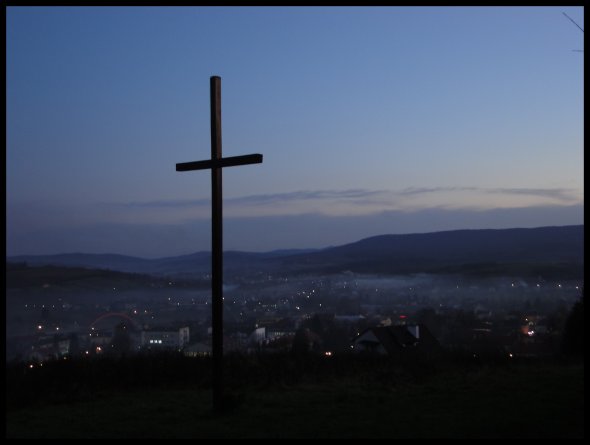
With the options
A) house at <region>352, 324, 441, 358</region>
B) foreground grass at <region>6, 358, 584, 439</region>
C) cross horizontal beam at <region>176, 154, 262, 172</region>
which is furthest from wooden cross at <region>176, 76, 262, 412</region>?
house at <region>352, 324, 441, 358</region>

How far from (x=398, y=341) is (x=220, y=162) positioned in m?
9.34

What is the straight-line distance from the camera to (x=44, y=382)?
12.4 m

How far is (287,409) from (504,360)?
7.47m

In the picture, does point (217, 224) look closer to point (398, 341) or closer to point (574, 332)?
point (398, 341)

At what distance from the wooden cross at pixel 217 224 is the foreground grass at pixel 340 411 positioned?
58 centimetres

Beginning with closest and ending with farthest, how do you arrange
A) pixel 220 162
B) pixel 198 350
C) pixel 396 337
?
pixel 220 162
pixel 198 350
pixel 396 337

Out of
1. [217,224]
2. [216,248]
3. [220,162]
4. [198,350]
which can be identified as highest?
[220,162]

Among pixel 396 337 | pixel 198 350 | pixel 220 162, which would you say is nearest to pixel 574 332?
pixel 396 337

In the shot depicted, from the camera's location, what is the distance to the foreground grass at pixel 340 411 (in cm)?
902

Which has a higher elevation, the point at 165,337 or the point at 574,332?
the point at 165,337

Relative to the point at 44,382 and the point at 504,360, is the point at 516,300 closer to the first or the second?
the point at 504,360

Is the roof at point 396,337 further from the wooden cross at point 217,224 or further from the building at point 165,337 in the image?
the wooden cross at point 217,224

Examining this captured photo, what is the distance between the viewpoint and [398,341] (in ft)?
60.2
